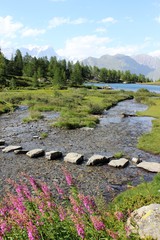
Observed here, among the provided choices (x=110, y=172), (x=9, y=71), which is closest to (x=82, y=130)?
(x=110, y=172)

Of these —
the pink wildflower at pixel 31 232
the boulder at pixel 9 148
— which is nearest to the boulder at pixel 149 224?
the pink wildflower at pixel 31 232

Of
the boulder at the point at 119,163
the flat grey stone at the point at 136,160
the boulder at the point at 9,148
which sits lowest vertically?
the flat grey stone at the point at 136,160

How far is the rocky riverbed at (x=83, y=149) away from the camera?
18.3m

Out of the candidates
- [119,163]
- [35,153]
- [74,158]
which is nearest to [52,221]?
[119,163]

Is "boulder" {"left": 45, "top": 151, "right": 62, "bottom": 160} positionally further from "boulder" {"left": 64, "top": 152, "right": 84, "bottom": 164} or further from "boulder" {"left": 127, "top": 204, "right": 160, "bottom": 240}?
"boulder" {"left": 127, "top": 204, "right": 160, "bottom": 240}

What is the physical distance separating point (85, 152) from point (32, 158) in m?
5.12

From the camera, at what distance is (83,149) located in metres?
26.9

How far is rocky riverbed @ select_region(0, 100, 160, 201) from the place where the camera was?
1830cm

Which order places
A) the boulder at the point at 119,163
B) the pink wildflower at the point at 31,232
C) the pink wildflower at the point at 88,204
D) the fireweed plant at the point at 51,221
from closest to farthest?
the pink wildflower at the point at 31,232, the fireweed plant at the point at 51,221, the pink wildflower at the point at 88,204, the boulder at the point at 119,163

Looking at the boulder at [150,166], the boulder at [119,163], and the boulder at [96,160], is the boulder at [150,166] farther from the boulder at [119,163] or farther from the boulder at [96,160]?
the boulder at [96,160]

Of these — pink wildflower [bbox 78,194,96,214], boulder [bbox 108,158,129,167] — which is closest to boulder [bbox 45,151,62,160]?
boulder [bbox 108,158,129,167]

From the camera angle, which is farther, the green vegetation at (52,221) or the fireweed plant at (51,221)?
the fireweed plant at (51,221)

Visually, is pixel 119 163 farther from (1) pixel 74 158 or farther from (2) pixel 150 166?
(1) pixel 74 158

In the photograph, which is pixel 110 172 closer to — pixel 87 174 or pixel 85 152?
pixel 87 174
